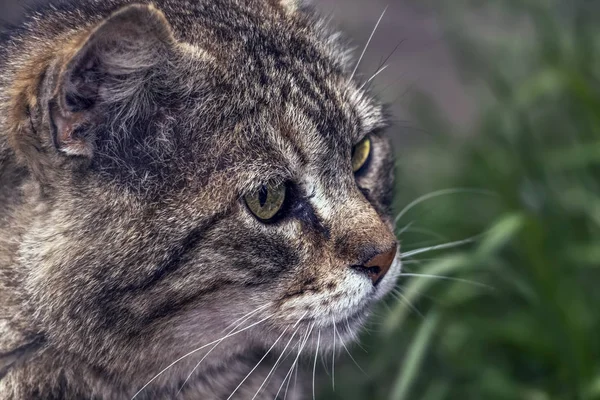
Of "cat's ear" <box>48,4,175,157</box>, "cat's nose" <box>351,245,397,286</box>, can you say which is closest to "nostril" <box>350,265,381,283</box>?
"cat's nose" <box>351,245,397,286</box>

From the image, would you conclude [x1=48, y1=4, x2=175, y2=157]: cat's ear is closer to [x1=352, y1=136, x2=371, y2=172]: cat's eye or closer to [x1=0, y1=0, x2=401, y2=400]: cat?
[x1=0, y1=0, x2=401, y2=400]: cat

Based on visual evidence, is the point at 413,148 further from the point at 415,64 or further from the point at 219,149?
the point at 219,149

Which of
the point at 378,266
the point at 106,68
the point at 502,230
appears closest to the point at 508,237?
the point at 502,230

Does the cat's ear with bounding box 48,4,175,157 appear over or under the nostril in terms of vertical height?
over

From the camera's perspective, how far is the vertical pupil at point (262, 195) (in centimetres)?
195

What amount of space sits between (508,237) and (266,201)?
4.65 feet

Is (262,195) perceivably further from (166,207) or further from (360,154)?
(360,154)

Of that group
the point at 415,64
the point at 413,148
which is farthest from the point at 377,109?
the point at 415,64

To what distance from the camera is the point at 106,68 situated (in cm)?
177

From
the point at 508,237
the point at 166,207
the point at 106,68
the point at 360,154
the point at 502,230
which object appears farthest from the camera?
the point at 508,237

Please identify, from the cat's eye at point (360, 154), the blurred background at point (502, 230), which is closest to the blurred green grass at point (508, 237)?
the blurred background at point (502, 230)

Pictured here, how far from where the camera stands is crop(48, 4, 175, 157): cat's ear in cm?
170

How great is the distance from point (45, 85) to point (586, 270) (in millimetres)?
2269

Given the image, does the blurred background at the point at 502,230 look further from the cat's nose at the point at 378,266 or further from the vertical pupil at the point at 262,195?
the vertical pupil at the point at 262,195
